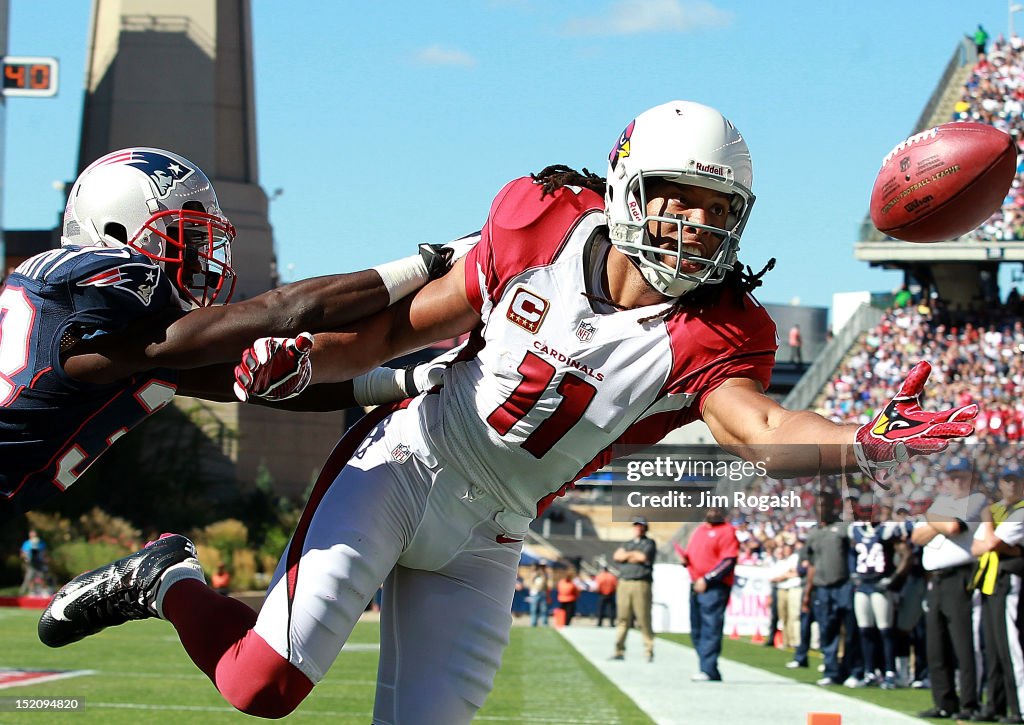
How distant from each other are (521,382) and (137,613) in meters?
1.22

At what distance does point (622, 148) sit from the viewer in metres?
3.30

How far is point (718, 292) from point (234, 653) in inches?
56.4

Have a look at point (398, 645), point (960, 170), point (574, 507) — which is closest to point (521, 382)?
point (398, 645)

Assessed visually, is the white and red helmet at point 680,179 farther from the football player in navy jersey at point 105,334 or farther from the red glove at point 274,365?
the red glove at point 274,365

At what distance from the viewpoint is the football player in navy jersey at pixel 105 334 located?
331 centimetres

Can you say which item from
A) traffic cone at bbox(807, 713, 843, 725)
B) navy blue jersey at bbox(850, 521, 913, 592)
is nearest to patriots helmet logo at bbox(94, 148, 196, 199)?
traffic cone at bbox(807, 713, 843, 725)

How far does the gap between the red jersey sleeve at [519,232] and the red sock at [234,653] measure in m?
0.97

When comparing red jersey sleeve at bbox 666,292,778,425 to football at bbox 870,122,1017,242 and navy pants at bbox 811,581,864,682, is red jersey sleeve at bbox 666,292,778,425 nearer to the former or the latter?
football at bbox 870,122,1017,242

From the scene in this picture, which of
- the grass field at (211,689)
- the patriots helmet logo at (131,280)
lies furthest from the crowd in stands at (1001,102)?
the patriots helmet logo at (131,280)

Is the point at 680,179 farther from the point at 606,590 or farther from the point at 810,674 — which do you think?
the point at 606,590

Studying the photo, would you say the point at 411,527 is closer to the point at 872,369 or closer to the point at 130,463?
the point at 872,369

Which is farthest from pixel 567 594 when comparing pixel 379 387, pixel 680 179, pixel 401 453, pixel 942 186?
pixel 680 179

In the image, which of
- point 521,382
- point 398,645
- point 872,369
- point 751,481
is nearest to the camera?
point 521,382

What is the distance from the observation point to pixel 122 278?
333 centimetres
